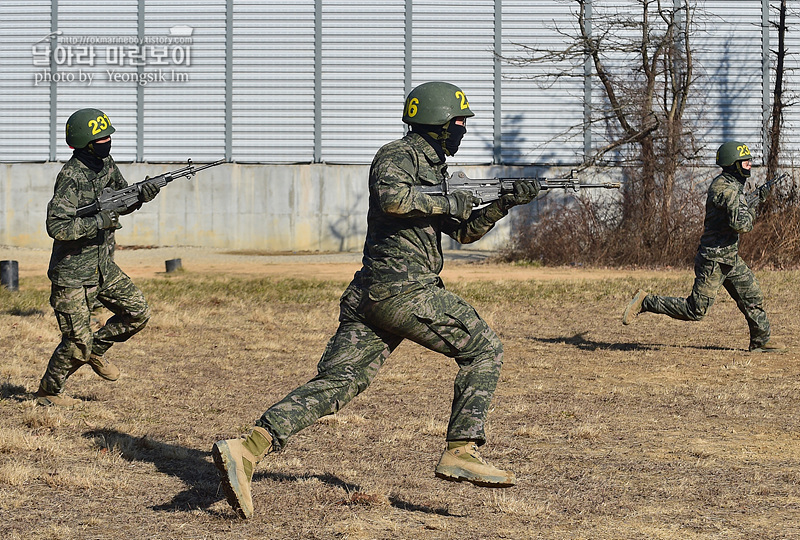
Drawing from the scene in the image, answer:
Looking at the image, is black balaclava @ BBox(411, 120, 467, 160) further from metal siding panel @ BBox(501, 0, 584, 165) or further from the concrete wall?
the concrete wall

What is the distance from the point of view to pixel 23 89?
29.4 metres

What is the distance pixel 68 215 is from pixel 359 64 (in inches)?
895

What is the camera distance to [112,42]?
96.6 ft

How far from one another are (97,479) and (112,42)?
1031 inches

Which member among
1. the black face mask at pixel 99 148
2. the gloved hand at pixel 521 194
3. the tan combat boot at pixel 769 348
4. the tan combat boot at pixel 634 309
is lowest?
the tan combat boot at pixel 769 348

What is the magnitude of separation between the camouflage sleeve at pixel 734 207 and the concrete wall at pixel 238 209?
1953 cm

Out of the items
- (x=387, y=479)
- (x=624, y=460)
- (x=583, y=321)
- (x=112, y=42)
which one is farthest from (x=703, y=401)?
(x=112, y=42)

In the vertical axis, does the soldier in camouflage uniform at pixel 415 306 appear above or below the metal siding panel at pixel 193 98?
below

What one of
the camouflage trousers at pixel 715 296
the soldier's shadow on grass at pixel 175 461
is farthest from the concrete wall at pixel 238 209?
the soldier's shadow on grass at pixel 175 461

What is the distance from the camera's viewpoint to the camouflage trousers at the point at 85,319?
7.20 meters

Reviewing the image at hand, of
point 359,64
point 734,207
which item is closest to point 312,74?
point 359,64

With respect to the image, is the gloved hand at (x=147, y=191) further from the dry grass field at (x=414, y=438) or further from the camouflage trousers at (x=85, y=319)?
the dry grass field at (x=414, y=438)

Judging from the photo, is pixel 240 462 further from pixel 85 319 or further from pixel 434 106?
pixel 85 319

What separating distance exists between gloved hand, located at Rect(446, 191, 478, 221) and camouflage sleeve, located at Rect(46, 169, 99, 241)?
3.26m
